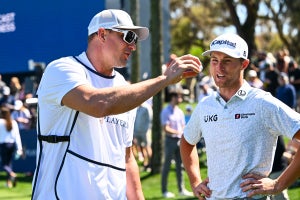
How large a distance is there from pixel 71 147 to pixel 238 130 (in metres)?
1.39

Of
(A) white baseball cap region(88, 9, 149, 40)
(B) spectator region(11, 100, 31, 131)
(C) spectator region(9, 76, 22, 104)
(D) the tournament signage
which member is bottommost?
(B) spectator region(11, 100, 31, 131)

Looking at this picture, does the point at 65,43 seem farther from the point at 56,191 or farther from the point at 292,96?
the point at 56,191

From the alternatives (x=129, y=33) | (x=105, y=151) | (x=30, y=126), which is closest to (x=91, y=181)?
(x=105, y=151)

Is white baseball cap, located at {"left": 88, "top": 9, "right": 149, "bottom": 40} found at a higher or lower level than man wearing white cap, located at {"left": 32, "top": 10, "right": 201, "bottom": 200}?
higher

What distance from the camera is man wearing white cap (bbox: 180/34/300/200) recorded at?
518 centimetres

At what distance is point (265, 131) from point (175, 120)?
9987 mm

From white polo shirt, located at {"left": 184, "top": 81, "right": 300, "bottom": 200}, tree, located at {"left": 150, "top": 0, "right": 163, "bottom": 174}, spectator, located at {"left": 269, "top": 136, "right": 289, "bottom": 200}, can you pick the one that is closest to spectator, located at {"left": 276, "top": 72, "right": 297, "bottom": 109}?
tree, located at {"left": 150, "top": 0, "right": 163, "bottom": 174}

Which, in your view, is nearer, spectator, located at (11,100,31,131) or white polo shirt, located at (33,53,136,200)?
white polo shirt, located at (33,53,136,200)

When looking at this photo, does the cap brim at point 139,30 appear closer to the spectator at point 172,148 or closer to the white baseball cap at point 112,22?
the white baseball cap at point 112,22

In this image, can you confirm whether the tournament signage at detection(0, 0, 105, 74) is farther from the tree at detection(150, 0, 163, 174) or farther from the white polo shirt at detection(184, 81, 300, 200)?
the white polo shirt at detection(184, 81, 300, 200)

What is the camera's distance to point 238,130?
5.27 m

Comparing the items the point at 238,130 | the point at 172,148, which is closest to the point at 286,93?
the point at 172,148

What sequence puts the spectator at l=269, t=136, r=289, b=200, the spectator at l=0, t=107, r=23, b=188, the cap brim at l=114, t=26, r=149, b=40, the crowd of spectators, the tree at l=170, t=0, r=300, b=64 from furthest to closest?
the tree at l=170, t=0, r=300, b=64 < the crowd of spectators < the spectator at l=0, t=107, r=23, b=188 < the spectator at l=269, t=136, r=289, b=200 < the cap brim at l=114, t=26, r=149, b=40

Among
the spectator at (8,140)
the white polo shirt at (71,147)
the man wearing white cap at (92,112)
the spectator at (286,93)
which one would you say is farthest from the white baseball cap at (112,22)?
the spectator at (8,140)
